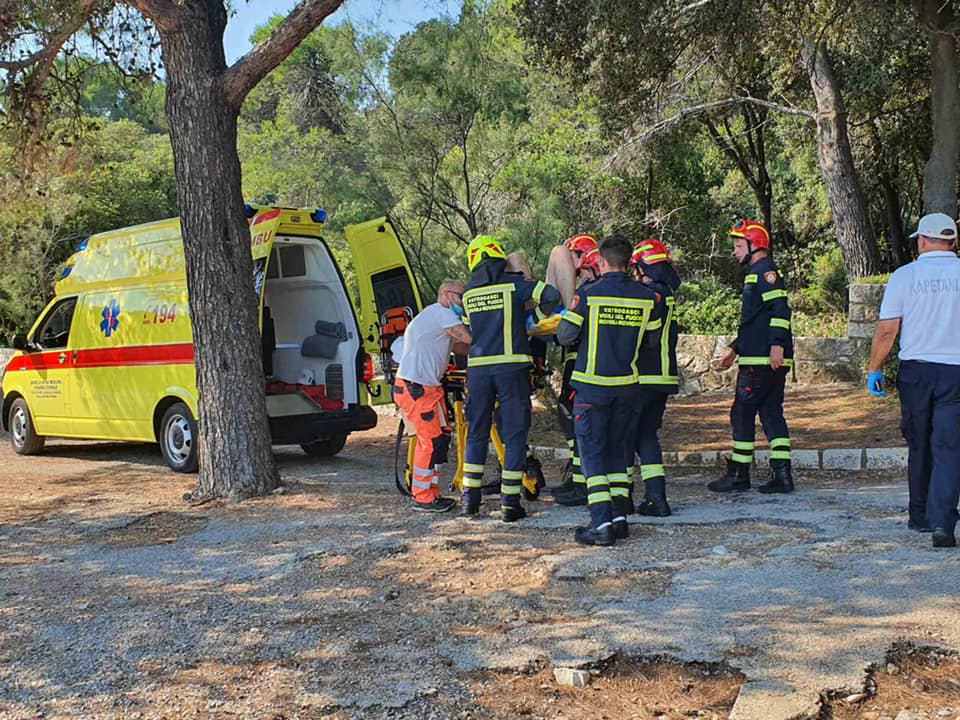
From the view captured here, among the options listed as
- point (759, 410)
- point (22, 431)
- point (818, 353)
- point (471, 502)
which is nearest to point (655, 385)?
point (759, 410)

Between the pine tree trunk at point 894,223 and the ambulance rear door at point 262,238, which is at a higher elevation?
the pine tree trunk at point 894,223

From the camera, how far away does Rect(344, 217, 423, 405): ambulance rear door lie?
9695mm

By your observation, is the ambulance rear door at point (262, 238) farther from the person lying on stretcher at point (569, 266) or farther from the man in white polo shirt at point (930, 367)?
the man in white polo shirt at point (930, 367)

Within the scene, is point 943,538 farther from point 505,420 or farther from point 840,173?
point 840,173

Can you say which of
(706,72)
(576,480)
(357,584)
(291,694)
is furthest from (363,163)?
(291,694)

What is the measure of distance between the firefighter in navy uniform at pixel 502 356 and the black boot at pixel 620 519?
74cm

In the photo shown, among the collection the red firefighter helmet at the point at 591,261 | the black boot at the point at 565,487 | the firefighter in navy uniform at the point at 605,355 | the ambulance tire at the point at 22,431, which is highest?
the red firefighter helmet at the point at 591,261

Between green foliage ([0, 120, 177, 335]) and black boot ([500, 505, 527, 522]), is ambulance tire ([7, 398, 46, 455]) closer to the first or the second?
green foliage ([0, 120, 177, 335])

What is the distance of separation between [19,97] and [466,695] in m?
8.53

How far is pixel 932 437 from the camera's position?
592cm

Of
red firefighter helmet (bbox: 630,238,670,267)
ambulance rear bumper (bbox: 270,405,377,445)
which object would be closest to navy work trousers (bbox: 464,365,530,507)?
red firefighter helmet (bbox: 630,238,670,267)

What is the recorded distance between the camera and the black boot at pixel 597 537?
19.8 ft

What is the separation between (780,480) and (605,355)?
7.39 feet

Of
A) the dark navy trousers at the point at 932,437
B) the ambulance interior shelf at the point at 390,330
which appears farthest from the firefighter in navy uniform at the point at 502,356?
the ambulance interior shelf at the point at 390,330
